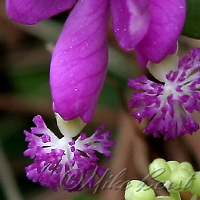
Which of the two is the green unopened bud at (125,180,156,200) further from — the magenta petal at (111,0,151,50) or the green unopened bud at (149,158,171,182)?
the magenta petal at (111,0,151,50)

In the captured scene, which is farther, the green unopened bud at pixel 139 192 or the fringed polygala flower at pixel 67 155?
the fringed polygala flower at pixel 67 155

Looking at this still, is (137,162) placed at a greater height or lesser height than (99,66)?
lesser

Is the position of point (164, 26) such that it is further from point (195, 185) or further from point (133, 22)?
point (195, 185)

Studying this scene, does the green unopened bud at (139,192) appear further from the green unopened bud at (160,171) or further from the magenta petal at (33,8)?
the magenta petal at (33,8)

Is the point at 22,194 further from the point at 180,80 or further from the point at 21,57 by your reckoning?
the point at 180,80

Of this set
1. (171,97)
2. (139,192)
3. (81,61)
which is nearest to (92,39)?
(81,61)

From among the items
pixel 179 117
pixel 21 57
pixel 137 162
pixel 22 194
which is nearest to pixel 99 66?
pixel 179 117

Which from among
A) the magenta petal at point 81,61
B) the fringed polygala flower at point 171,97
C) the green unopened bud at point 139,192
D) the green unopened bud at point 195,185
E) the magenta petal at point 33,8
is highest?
the magenta petal at point 33,8

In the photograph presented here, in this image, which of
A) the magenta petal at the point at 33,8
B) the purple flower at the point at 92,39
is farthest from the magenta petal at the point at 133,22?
the magenta petal at the point at 33,8
